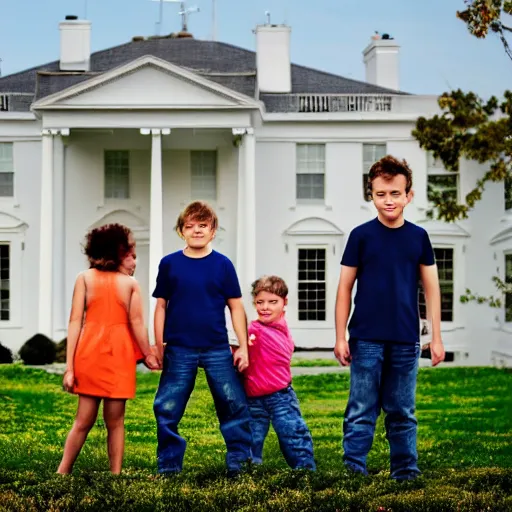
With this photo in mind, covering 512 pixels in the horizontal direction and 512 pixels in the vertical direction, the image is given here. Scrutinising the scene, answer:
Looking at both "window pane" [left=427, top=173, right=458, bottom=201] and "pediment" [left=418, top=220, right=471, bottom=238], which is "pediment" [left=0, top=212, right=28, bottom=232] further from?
"window pane" [left=427, top=173, right=458, bottom=201]

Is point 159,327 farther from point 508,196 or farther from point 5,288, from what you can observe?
point 508,196

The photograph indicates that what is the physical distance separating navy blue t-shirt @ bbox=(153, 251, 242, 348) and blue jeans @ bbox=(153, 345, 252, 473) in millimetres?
96

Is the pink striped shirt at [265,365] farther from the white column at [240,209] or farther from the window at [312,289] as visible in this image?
the window at [312,289]

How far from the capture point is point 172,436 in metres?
8.20

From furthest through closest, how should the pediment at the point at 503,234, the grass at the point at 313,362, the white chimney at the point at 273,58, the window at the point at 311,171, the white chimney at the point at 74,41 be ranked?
1. the white chimney at the point at 74,41
2. the white chimney at the point at 273,58
3. the window at the point at 311,171
4. the pediment at the point at 503,234
5. the grass at the point at 313,362

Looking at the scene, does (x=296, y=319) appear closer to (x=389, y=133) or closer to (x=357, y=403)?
(x=389, y=133)

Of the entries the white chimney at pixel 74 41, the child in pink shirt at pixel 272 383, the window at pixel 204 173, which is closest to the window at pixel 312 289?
the window at pixel 204 173

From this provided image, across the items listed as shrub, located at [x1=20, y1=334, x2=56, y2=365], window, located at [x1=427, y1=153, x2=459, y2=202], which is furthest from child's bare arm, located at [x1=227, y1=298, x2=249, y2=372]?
window, located at [x1=427, y1=153, x2=459, y2=202]

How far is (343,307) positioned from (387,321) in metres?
0.37

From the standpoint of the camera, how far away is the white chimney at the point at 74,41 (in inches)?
1251

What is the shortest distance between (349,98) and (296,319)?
606cm

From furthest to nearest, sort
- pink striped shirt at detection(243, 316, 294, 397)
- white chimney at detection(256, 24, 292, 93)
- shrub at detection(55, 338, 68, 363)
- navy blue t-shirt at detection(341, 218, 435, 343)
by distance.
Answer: white chimney at detection(256, 24, 292, 93) < shrub at detection(55, 338, 68, 363) < pink striped shirt at detection(243, 316, 294, 397) < navy blue t-shirt at detection(341, 218, 435, 343)

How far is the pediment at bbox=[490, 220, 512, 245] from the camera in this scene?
29.2 m

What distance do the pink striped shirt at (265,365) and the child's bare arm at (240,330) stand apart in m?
0.16
